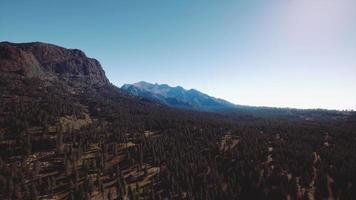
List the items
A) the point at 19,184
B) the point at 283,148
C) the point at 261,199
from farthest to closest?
the point at 283,148, the point at 261,199, the point at 19,184

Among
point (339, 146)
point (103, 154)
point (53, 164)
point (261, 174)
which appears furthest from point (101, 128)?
point (339, 146)

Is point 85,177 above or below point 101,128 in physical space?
below

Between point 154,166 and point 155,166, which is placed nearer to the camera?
point 154,166

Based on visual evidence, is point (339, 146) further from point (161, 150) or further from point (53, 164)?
point (53, 164)

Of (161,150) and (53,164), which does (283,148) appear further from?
(53,164)

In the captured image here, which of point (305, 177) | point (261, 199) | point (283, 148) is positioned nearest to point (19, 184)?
point (261, 199)

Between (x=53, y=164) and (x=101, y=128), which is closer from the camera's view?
(x=53, y=164)

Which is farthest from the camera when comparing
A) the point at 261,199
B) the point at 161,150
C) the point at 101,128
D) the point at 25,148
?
the point at 101,128

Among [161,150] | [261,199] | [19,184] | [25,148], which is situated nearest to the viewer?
[19,184]

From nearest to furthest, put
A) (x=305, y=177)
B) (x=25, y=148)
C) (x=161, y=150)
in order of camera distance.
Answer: (x=305, y=177) < (x=25, y=148) < (x=161, y=150)
